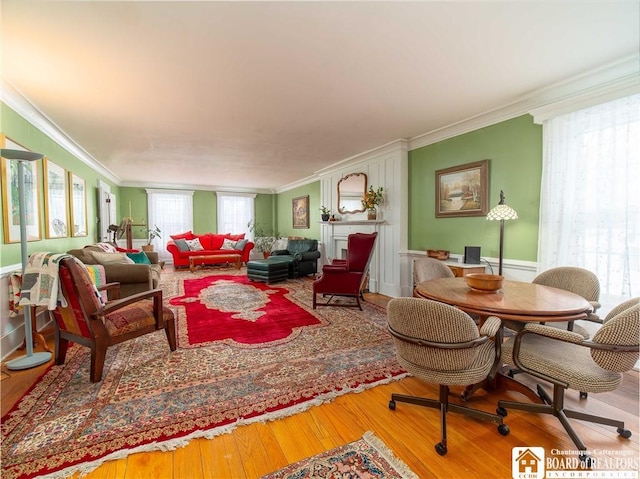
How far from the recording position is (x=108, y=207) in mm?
6527

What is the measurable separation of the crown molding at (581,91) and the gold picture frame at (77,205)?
5855 millimetres

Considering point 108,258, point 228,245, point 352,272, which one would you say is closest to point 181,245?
point 228,245

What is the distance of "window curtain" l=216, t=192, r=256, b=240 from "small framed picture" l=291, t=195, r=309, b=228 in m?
1.87

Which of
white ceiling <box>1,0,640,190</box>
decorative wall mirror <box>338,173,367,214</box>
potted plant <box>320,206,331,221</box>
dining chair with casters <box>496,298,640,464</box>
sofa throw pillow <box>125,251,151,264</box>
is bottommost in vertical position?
dining chair with casters <box>496,298,640,464</box>

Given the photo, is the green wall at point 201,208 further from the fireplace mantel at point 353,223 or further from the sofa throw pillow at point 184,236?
the fireplace mantel at point 353,223

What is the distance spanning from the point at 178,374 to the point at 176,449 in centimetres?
82

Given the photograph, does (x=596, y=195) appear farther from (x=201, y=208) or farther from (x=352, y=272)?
(x=201, y=208)

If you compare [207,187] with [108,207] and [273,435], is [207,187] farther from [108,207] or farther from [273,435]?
[273,435]

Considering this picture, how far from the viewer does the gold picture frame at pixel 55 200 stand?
138 inches

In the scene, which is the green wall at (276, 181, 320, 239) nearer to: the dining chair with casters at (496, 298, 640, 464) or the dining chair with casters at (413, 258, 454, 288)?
the dining chair with casters at (413, 258, 454, 288)

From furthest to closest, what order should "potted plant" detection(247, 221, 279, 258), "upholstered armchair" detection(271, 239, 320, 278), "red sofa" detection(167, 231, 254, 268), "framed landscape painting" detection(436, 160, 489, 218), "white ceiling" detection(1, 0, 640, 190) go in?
1. "potted plant" detection(247, 221, 279, 258)
2. "red sofa" detection(167, 231, 254, 268)
3. "upholstered armchair" detection(271, 239, 320, 278)
4. "framed landscape painting" detection(436, 160, 489, 218)
5. "white ceiling" detection(1, 0, 640, 190)

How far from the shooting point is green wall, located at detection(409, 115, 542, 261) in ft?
→ 10.0

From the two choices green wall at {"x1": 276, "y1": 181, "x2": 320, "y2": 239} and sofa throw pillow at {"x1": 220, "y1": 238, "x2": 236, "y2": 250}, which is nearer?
green wall at {"x1": 276, "y1": 181, "x2": 320, "y2": 239}

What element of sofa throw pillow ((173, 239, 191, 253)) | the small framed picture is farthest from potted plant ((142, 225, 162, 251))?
the small framed picture
